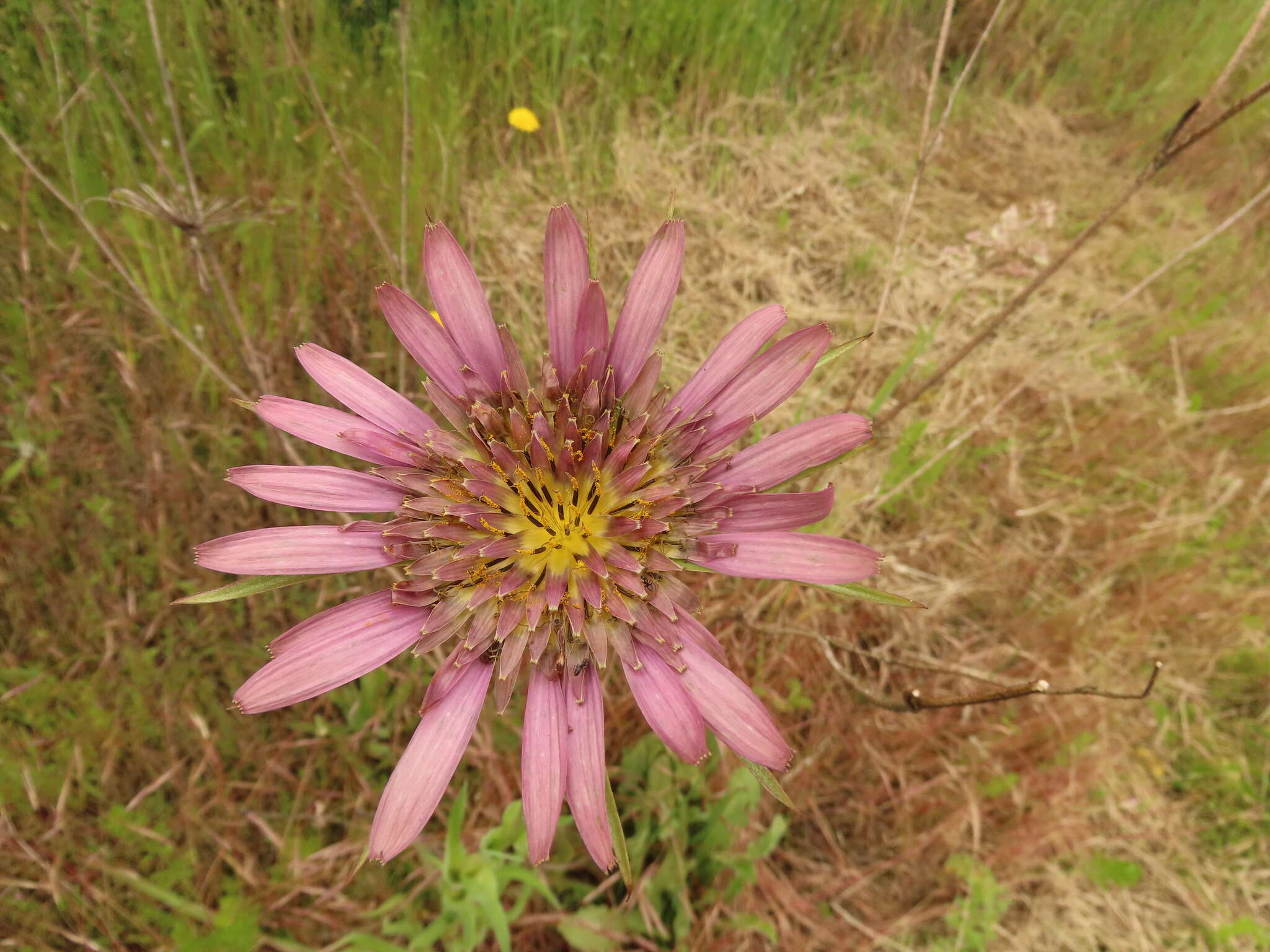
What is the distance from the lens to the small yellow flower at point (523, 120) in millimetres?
3488

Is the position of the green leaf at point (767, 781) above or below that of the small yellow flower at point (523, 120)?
above

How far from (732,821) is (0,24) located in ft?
14.0

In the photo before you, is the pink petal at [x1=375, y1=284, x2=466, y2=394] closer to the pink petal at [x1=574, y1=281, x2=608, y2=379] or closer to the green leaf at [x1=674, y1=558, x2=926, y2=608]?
the pink petal at [x1=574, y1=281, x2=608, y2=379]

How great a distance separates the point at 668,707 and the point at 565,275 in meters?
0.98

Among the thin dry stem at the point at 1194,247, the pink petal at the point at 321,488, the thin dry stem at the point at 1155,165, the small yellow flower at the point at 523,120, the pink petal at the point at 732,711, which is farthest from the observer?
the small yellow flower at the point at 523,120

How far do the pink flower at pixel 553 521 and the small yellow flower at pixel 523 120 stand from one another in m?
2.36

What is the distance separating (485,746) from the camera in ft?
7.30

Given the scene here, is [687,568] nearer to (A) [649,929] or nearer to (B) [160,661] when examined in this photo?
(A) [649,929]

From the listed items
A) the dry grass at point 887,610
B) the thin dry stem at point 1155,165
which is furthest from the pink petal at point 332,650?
the thin dry stem at point 1155,165

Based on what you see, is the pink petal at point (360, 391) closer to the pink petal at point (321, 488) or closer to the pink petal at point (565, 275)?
the pink petal at point (321, 488)

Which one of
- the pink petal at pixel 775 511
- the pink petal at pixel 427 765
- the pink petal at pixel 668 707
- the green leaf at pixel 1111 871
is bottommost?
the green leaf at pixel 1111 871

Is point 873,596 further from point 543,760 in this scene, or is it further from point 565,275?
point 565,275

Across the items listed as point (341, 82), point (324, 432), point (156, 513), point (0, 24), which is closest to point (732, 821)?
point (324, 432)

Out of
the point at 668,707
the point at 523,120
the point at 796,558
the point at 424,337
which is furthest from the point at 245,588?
the point at 523,120
